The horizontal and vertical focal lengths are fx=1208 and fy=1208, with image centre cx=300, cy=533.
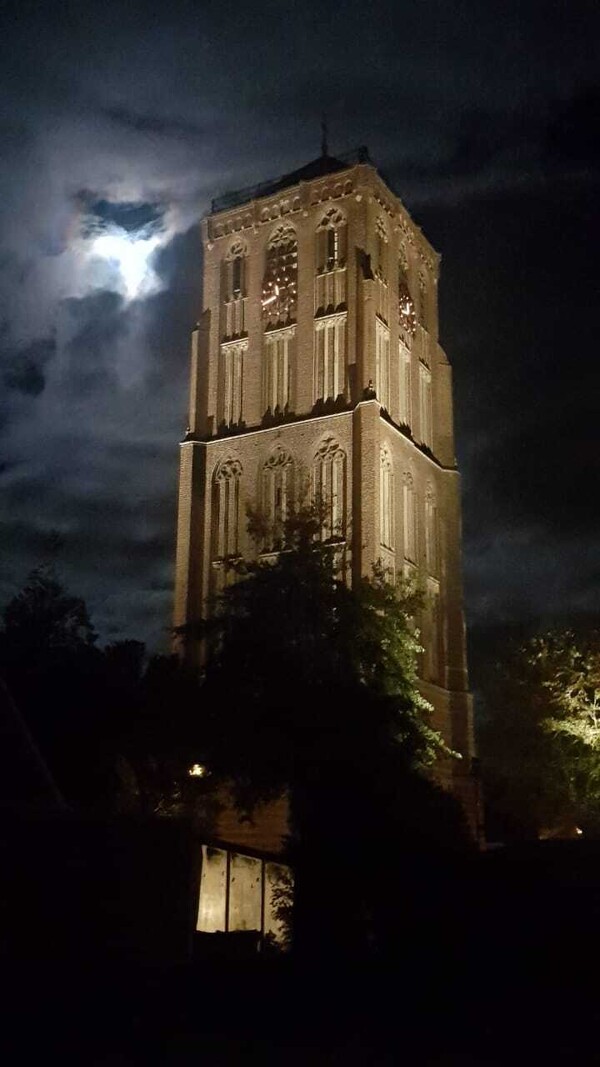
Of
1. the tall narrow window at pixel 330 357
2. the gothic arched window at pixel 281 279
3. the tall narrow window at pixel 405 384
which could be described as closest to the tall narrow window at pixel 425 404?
the tall narrow window at pixel 405 384

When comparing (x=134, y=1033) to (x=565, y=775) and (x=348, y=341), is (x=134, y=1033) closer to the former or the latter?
(x=565, y=775)

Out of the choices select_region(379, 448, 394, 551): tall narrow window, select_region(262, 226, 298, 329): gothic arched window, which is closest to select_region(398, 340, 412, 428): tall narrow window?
select_region(379, 448, 394, 551): tall narrow window

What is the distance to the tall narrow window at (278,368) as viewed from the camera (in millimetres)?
56500

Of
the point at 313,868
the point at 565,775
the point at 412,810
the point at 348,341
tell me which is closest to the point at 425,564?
the point at 348,341

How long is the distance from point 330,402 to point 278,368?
153 inches

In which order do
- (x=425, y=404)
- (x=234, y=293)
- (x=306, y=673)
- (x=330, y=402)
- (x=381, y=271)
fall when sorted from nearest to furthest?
(x=306, y=673) < (x=330, y=402) < (x=381, y=271) < (x=234, y=293) < (x=425, y=404)

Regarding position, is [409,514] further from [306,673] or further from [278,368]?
[306,673]

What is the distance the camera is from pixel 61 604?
154 ft

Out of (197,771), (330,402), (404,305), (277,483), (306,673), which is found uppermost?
(404,305)

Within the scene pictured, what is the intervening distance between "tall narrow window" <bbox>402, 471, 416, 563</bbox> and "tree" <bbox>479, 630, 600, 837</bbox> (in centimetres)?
714

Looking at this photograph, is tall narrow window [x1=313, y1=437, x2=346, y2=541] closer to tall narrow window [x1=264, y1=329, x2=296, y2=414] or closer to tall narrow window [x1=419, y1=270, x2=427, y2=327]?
tall narrow window [x1=264, y1=329, x2=296, y2=414]

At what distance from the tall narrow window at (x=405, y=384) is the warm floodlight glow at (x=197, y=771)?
27.2 metres

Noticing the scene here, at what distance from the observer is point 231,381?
58.6m

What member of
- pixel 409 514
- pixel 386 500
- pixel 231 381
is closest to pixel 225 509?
pixel 231 381
